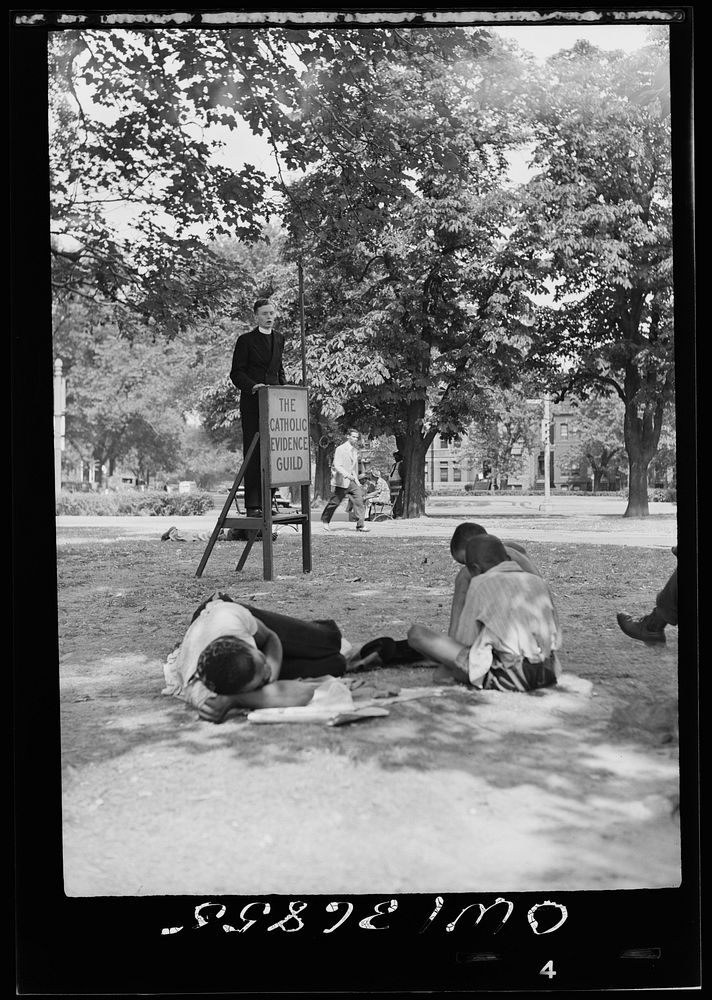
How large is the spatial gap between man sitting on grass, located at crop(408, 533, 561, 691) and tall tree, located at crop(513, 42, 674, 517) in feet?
2.28

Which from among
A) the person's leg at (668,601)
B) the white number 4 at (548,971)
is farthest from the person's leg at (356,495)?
the white number 4 at (548,971)

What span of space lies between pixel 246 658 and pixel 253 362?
141cm

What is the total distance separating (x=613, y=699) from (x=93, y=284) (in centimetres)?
292

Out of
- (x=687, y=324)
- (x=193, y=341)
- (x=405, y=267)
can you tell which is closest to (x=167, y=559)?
(x=193, y=341)

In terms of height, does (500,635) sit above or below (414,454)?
below

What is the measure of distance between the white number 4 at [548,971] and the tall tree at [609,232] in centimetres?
198

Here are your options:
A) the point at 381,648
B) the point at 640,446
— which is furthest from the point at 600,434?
the point at 381,648

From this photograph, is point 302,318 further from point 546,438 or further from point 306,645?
point 306,645

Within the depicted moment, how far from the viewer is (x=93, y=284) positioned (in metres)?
4.12

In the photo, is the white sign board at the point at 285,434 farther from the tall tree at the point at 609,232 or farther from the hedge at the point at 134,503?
the tall tree at the point at 609,232

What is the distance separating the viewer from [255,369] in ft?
14.4

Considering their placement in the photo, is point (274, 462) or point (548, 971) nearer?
point (548, 971)

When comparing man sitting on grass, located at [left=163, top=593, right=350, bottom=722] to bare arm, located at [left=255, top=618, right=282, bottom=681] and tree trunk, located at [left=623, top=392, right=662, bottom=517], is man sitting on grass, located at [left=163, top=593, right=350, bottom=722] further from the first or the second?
tree trunk, located at [left=623, top=392, right=662, bottom=517]

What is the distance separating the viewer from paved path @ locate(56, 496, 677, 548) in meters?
4.32
